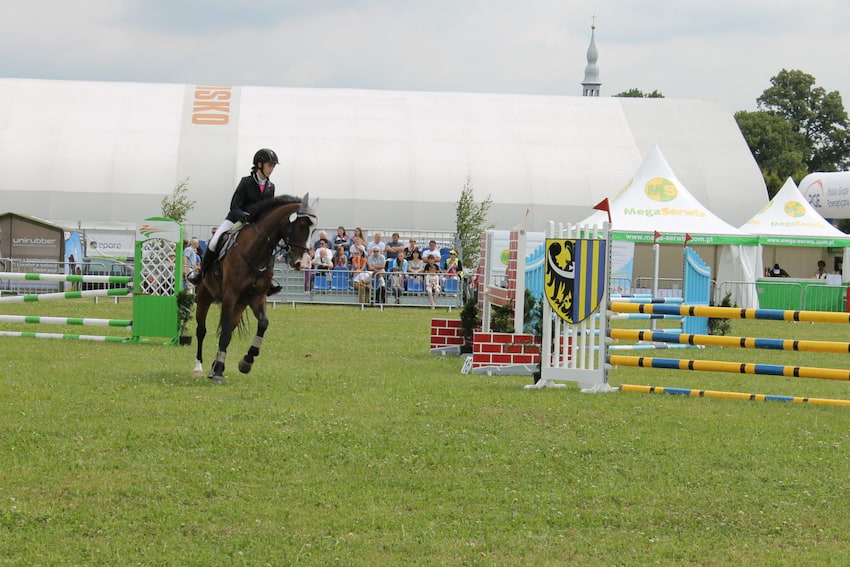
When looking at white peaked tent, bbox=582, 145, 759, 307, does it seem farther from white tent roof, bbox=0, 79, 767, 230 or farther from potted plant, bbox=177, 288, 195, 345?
potted plant, bbox=177, 288, 195, 345

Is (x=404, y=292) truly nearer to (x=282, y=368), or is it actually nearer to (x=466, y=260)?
(x=466, y=260)

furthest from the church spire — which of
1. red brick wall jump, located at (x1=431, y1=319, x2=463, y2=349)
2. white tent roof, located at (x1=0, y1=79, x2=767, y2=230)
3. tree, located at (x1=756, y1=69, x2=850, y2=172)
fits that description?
red brick wall jump, located at (x1=431, y1=319, x2=463, y2=349)

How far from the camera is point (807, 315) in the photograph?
10.2 metres

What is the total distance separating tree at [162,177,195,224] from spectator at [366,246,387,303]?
967cm

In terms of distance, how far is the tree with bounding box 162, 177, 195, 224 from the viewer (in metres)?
40.5

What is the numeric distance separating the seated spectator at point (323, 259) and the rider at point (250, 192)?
18.6 meters

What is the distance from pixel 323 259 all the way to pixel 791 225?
13497 millimetres

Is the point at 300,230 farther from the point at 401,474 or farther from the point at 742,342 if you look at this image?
the point at 401,474

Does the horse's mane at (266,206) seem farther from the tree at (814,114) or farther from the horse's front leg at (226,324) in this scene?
the tree at (814,114)

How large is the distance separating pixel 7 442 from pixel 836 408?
24.1 ft

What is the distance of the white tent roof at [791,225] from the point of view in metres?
32.2

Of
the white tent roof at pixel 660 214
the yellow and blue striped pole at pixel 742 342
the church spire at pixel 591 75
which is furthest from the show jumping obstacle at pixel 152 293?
the church spire at pixel 591 75

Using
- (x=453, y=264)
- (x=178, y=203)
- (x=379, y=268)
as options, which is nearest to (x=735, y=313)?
(x=379, y=268)

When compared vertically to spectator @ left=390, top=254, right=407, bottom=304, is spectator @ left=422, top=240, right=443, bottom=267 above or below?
above
